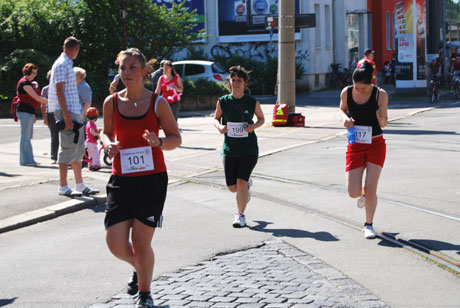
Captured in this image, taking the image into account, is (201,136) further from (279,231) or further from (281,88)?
(279,231)

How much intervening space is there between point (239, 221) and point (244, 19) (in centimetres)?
3053

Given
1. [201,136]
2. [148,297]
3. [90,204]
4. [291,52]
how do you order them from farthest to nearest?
[291,52] → [201,136] → [90,204] → [148,297]

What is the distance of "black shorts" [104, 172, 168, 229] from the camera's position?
15.6 ft

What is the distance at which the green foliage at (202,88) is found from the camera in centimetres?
2566

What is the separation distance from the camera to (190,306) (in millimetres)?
4832

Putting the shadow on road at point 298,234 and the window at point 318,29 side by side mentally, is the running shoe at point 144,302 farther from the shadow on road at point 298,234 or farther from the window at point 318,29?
the window at point 318,29

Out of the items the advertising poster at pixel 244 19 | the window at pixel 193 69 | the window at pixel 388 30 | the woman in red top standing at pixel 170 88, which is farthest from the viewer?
the window at pixel 388 30

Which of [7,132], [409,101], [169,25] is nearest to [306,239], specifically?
[7,132]

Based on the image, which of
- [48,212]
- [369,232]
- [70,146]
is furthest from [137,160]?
[70,146]

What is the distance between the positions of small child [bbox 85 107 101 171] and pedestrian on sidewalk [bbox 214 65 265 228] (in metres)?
4.27

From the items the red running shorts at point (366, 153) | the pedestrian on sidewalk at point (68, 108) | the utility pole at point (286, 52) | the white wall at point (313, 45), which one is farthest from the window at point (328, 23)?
the red running shorts at point (366, 153)

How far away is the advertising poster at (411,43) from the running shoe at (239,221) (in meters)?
21.7

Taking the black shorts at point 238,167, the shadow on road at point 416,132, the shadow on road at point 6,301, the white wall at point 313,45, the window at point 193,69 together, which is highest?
the white wall at point 313,45

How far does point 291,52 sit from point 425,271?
12811 mm
